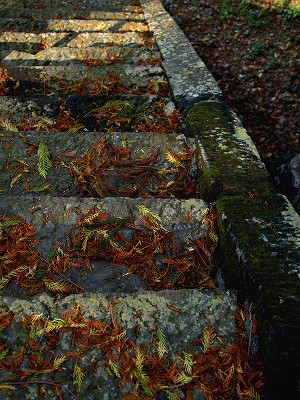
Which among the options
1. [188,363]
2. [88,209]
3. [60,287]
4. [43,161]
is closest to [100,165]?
[43,161]

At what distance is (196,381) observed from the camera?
1.39m

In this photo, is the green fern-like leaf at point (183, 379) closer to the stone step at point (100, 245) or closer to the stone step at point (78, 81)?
the stone step at point (100, 245)

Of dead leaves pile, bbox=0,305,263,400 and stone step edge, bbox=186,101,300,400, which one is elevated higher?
stone step edge, bbox=186,101,300,400

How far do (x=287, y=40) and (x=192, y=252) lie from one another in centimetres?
518

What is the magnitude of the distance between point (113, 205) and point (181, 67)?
2.28 meters

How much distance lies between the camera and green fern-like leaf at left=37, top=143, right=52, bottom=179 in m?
2.47

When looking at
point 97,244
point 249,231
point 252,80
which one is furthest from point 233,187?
point 252,80

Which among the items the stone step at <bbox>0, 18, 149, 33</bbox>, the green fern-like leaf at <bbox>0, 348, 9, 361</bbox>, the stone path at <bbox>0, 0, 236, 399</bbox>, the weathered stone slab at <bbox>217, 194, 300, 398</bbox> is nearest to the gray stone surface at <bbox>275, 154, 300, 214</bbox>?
the weathered stone slab at <bbox>217, 194, 300, 398</bbox>

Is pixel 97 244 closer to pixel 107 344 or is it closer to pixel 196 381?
pixel 107 344

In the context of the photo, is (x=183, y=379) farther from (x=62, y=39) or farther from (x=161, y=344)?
(x=62, y=39)

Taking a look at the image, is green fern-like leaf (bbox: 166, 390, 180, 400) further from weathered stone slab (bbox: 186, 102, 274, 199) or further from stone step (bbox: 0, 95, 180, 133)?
stone step (bbox: 0, 95, 180, 133)

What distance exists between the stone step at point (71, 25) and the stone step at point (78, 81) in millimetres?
1881

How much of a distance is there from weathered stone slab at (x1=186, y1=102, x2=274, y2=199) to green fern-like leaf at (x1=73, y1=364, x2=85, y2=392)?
3.94 ft

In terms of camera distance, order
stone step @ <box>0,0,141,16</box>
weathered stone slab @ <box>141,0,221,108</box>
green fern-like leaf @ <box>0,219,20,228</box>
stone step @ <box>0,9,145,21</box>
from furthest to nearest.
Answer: stone step @ <box>0,0,141,16</box> < stone step @ <box>0,9,145,21</box> < weathered stone slab @ <box>141,0,221,108</box> < green fern-like leaf @ <box>0,219,20,228</box>
